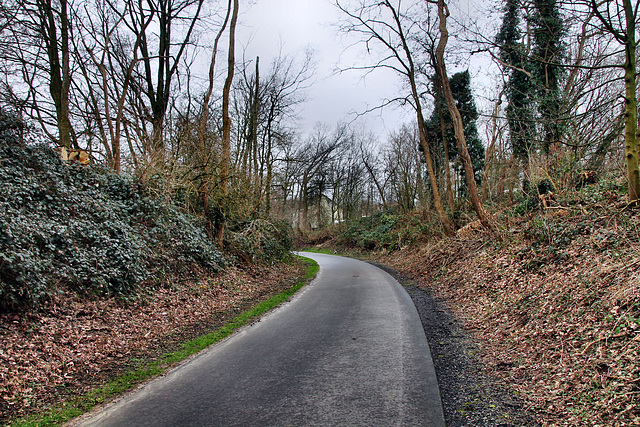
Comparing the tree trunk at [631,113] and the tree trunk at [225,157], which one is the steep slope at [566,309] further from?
the tree trunk at [225,157]

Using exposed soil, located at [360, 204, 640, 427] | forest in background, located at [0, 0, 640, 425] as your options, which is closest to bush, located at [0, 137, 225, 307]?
forest in background, located at [0, 0, 640, 425]

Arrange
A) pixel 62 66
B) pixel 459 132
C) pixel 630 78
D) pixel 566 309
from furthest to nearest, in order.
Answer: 1. pixel 459 132
2. pixel 62 66
3. pixel 630 78
4. pixel 566 309

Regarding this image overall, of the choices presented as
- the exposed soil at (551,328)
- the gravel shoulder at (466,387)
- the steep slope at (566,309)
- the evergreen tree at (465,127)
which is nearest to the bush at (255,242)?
the steep slope at (566,309)

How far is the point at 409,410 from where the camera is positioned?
3.64 m

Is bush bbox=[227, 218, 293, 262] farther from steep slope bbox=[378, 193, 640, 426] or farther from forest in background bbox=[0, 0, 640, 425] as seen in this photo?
steep slope bbox=[378, 193, 640, 426]

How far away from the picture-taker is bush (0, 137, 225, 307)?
5664 mm

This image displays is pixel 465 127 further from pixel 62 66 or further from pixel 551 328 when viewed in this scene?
pixel 62 66

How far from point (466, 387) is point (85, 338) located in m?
5.36

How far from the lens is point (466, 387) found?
419 cm

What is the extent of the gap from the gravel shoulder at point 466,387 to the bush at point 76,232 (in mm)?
5868

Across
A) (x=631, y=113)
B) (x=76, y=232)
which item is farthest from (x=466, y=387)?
(x=76, y=232)

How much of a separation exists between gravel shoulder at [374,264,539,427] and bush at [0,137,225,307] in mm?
5868

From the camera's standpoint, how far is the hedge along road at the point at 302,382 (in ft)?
11.7

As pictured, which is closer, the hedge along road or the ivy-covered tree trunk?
the hedge along road
